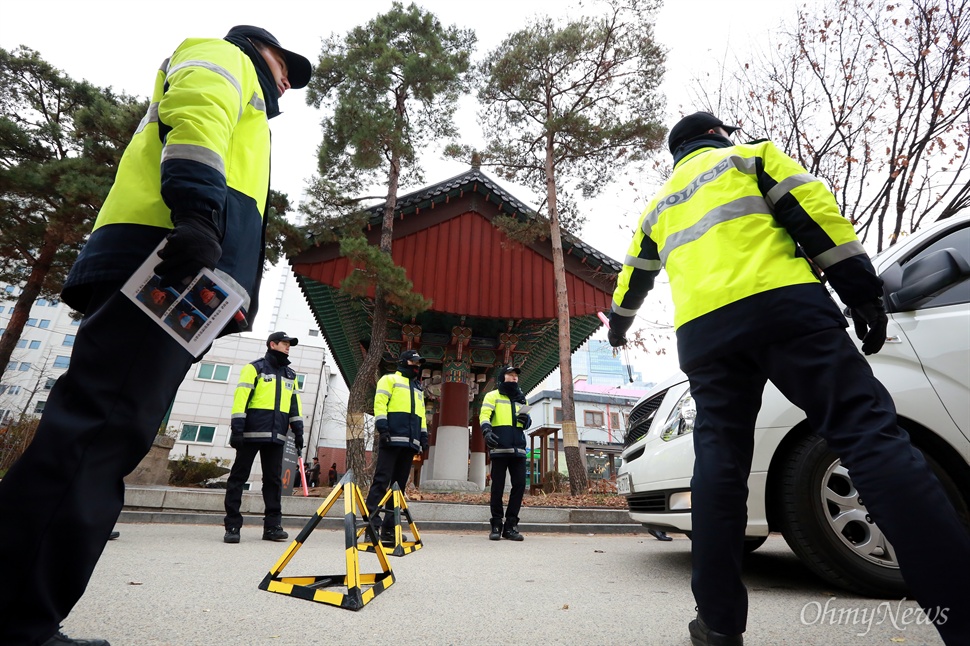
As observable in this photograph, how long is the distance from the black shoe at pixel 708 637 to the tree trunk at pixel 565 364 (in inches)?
294

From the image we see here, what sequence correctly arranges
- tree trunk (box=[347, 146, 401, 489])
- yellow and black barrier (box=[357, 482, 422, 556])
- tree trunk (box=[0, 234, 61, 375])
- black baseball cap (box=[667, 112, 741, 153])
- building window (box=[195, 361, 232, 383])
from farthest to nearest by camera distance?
1. building window (box=[195, 361, 232, 383])
2. tree trunk (box=[0, 234, 61, 375])
3. tree trunk (box=[347, 146, 401, 489])
4. yellow and black barrier (box=[357, 482, 422, 556])
5. black baseball cap (box=[667, 112, 741, 153])

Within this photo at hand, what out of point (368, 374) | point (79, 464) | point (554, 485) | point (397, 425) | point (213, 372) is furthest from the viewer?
point (213, 372)

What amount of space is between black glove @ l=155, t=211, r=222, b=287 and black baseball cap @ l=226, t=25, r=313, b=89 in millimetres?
987

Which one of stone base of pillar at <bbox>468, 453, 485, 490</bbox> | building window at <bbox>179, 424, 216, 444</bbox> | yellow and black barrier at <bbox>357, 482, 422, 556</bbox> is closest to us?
yellow and black barrier at <bbox>357, 482, 422, 556</bbox>

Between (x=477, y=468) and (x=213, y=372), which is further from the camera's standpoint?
(x=213, y=372)

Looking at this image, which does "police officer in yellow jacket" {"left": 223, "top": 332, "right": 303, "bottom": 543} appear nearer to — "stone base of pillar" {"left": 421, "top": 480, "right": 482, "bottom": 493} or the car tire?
the car tire

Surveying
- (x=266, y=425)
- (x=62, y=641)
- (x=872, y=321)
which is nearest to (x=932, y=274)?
(x=872, y=321)

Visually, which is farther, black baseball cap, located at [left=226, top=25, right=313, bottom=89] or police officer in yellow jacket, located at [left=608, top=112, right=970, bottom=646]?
black baseball cap, located at [left=226, top=25, right=313, bottom=89]

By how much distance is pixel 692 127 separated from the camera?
7.57 ft

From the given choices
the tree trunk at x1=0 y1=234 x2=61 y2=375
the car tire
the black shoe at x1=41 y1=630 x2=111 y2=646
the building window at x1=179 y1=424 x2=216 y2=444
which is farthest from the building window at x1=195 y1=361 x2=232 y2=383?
the car tire

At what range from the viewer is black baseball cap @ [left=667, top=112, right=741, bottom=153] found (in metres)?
2.30

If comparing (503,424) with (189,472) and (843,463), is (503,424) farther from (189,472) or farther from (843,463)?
(189,472)

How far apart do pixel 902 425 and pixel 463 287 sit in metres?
9.93

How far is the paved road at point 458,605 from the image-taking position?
6.10 ft
